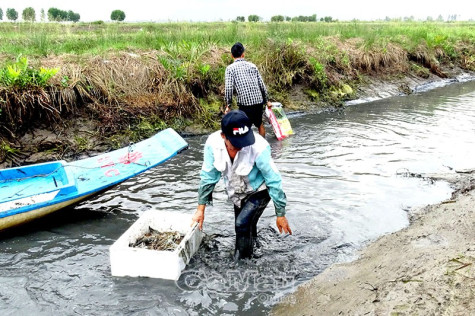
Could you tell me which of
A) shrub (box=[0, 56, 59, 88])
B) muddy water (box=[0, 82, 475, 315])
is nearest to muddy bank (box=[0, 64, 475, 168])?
shrub (box=[0, 56, 59, 88])

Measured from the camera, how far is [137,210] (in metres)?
6.00

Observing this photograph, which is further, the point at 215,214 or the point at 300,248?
the point at 215,214

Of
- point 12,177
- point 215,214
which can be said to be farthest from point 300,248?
point 12,177

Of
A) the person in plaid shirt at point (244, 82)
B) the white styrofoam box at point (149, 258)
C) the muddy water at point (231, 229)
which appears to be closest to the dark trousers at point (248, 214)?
the muddy water at point (231, 229)

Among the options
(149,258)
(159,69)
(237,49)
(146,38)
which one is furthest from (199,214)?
(146,38)

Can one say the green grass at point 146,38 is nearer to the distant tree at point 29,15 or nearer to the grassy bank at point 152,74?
the grassy bank at point 152,74

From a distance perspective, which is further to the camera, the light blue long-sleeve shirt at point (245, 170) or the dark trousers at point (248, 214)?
the dark trousers at point (248, 214)

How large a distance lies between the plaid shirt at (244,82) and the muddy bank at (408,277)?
12.2ft

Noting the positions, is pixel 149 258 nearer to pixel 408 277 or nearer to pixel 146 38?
pixel 408 277

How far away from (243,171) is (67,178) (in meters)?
3.00

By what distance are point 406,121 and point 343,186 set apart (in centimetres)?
549

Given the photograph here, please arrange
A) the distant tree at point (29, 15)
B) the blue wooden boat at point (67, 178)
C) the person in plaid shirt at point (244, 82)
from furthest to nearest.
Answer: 1. the distant tree at point (29, 15)
2. the person in plaid shirt at point (244, 82)
3. the blue wooden boat at point (67, 178)

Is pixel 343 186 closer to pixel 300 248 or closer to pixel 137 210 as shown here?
pixel 300 248

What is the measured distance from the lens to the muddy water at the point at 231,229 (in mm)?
4016
